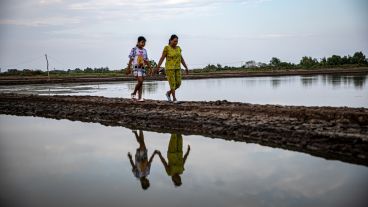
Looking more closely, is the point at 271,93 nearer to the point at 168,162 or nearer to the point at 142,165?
the point at 168,162

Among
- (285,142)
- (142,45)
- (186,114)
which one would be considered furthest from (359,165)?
(142,45)

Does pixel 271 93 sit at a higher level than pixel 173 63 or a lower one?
lower

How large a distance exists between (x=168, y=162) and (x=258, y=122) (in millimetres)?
2443

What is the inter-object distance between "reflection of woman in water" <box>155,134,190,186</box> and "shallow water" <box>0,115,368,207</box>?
0.26 ft

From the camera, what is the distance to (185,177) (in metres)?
4.72

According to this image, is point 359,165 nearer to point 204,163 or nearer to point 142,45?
point 204,163

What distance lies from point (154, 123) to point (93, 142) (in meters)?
1.92

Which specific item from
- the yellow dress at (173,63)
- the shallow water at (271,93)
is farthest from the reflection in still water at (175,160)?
the shallow water at (271,93)

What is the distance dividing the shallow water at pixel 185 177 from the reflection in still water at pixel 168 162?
0.07m

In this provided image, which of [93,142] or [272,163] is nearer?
[272,163]

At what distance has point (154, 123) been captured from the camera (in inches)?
341

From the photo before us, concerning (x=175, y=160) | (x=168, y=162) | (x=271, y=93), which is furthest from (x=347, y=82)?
(x=168, y=162)

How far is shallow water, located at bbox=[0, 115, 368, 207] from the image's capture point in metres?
3.87

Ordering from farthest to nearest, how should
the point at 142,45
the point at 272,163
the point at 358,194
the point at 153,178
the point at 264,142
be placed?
the point at 142,45 → the point at 264,142 → the point at 272,163 → the point at 153,178 → the point at 358,194
